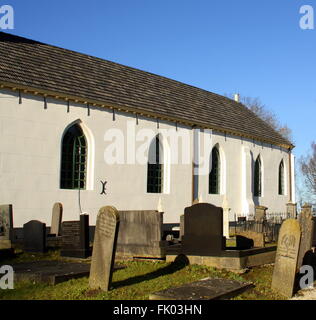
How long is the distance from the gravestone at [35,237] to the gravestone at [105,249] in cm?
504

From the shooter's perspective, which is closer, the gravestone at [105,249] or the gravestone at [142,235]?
the gravestone at [105,249]

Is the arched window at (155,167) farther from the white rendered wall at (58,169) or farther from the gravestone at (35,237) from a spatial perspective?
the gravestone at (35,237)

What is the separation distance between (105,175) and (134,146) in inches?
83.9

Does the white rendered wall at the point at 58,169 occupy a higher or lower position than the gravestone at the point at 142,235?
higher

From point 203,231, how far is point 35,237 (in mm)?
5307

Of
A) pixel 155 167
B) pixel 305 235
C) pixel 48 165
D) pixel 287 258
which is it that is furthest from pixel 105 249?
pixel 155 167

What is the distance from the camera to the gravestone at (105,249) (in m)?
7.29

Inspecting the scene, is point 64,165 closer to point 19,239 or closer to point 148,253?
point 19,239

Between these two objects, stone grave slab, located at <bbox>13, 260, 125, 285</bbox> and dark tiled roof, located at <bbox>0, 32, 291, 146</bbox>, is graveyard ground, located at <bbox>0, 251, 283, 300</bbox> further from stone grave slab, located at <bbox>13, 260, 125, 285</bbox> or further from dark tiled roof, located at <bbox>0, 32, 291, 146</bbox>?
dark tiled roof, located at <bbox>0, 32, 291, 146</bbox>

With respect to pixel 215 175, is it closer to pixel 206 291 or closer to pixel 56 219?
pixel 56 219

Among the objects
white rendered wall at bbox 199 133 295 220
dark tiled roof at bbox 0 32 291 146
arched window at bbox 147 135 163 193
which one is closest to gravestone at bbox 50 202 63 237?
dark tiled roof at bbox 0 32 291 146

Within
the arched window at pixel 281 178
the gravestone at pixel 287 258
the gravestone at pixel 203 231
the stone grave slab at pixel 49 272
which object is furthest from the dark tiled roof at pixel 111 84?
the gravestone at pixel 287 258

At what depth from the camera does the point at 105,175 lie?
1744 centimetres
